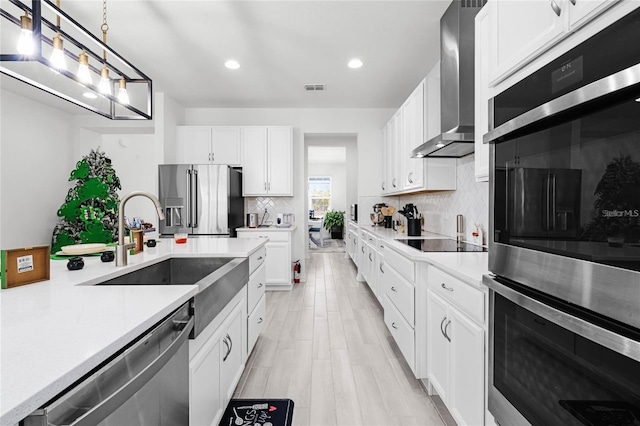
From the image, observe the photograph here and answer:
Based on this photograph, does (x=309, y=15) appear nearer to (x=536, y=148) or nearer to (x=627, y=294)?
(x=536, y=148)

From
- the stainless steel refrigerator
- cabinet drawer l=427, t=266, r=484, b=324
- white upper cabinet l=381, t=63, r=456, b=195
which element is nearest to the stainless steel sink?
cabinet drawer l=427, t=266, r=484, b=324

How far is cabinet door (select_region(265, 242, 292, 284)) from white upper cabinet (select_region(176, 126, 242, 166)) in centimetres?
140

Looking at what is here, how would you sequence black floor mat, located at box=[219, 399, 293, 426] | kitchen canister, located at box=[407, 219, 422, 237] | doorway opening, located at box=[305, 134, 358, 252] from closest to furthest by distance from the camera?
black floor mat, located at box=[219, 399, 293, 426] → kitchen canister, located at box=[407, 219, 422, 237] → doorway opening, located at box=[305, 134, 358, 252]

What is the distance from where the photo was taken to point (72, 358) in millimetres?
629

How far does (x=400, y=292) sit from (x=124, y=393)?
202 cm

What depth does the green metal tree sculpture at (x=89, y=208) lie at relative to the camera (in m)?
4.68

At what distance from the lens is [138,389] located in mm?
789

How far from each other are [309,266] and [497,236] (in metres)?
5.36

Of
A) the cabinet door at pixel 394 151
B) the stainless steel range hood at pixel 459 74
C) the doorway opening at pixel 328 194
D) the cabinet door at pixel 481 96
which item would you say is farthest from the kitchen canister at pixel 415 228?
the doorway opening at pixel 328 194

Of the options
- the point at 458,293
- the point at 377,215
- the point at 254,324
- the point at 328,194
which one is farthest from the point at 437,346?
the point at 328,194

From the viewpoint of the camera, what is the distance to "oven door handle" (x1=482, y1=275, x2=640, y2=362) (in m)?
0.60

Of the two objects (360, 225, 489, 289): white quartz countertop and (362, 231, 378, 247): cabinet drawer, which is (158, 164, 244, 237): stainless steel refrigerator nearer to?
(362, 231, 378, 247): cabinet drawer

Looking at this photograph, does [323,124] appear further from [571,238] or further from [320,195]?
[320,195]

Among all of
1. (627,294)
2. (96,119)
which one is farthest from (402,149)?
(96,119)
